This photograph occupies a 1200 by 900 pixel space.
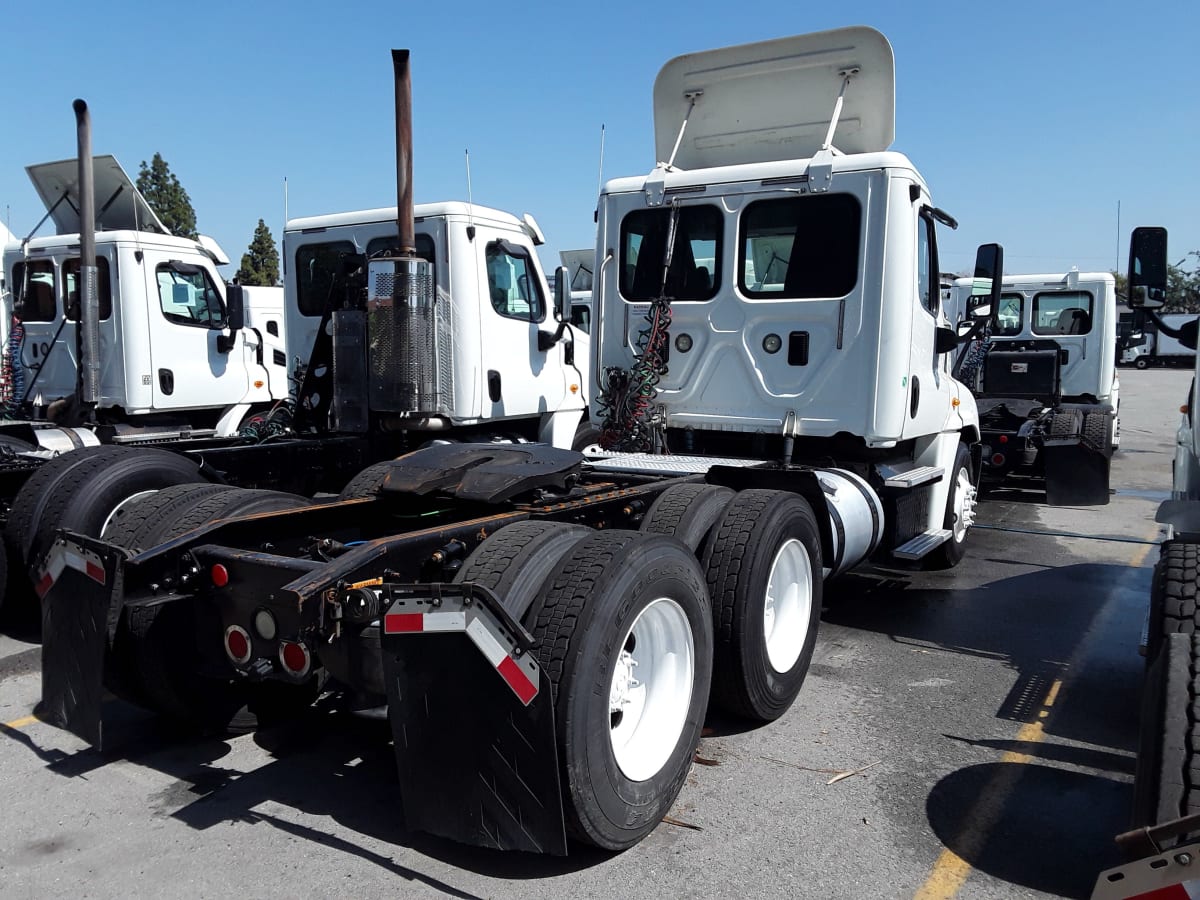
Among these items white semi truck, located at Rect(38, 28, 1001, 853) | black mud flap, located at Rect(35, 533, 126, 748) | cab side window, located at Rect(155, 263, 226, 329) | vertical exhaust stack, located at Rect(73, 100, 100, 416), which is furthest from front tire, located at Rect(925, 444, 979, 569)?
cab side window, located at Rect(155, 263, 226, 329)

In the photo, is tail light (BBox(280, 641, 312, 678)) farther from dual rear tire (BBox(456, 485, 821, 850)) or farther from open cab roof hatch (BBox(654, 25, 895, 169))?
open cab roof hatch (BBox(654, 25, 895, 169))

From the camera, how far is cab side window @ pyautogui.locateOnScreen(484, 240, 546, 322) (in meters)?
8.14

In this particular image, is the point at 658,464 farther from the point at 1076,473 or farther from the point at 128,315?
the point at 128,315

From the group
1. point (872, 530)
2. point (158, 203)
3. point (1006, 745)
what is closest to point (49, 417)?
point (872, 530)

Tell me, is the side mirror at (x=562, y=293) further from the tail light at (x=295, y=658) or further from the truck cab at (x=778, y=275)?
the tail light at (x=295, y=658)

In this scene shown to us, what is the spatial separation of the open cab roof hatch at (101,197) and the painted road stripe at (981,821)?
883 centimetres

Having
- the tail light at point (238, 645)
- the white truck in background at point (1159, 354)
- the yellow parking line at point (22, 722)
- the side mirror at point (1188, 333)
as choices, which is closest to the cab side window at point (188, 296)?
the yellow parking line at point (22, 722)

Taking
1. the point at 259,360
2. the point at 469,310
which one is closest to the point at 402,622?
the point at 469,310

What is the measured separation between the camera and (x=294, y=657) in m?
3.30

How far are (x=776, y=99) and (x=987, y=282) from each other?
1912 millimetres

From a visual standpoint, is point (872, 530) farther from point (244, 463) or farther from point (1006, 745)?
point (244, 463)

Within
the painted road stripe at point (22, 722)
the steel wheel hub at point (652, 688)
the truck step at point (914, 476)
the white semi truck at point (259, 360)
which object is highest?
the white semi truck at point (259, 360)

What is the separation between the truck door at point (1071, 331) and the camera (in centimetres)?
1369

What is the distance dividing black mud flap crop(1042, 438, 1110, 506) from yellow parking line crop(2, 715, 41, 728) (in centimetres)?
871
